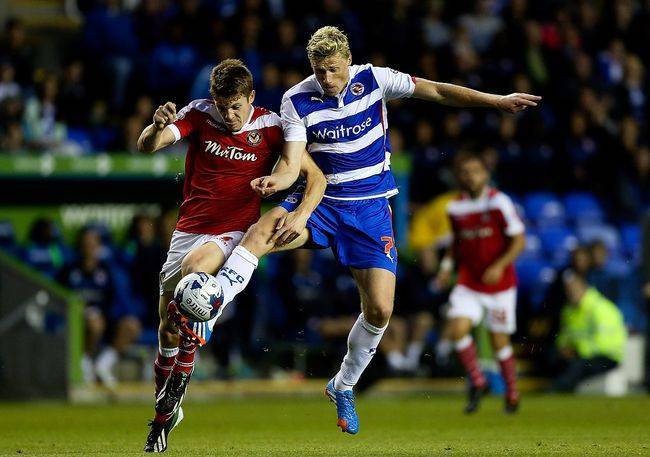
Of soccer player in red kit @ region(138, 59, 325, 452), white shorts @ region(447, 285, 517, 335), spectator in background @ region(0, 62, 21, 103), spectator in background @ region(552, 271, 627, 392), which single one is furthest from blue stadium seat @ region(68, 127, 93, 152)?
soccer player in red kit @ region(138, 59, 325, 452)

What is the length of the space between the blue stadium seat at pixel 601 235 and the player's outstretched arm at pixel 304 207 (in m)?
9.69

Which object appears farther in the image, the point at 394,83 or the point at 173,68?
the point at 173,68

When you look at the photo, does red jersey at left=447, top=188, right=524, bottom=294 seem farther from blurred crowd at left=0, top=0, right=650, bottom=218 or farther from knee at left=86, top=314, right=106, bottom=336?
knee at left=86, top=314, right=106, bottom=336

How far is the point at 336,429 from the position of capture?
35.7ft

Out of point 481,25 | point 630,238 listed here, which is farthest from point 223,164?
point 481,25

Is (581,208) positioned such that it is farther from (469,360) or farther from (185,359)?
(185,359)

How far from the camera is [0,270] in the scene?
1488 cm

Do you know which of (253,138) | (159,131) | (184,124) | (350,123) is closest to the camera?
(159,131)

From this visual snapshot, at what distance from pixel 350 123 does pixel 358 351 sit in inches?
63.1

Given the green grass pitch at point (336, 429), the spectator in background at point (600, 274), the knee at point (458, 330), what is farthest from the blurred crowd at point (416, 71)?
the knee at point (458, 330)

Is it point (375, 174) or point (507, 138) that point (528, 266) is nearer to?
point (507, 138)

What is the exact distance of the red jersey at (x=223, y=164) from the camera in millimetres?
8766

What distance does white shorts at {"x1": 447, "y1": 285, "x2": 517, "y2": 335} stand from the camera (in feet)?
43.8

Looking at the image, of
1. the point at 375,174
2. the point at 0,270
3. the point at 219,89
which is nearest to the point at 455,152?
the point at 0,270
